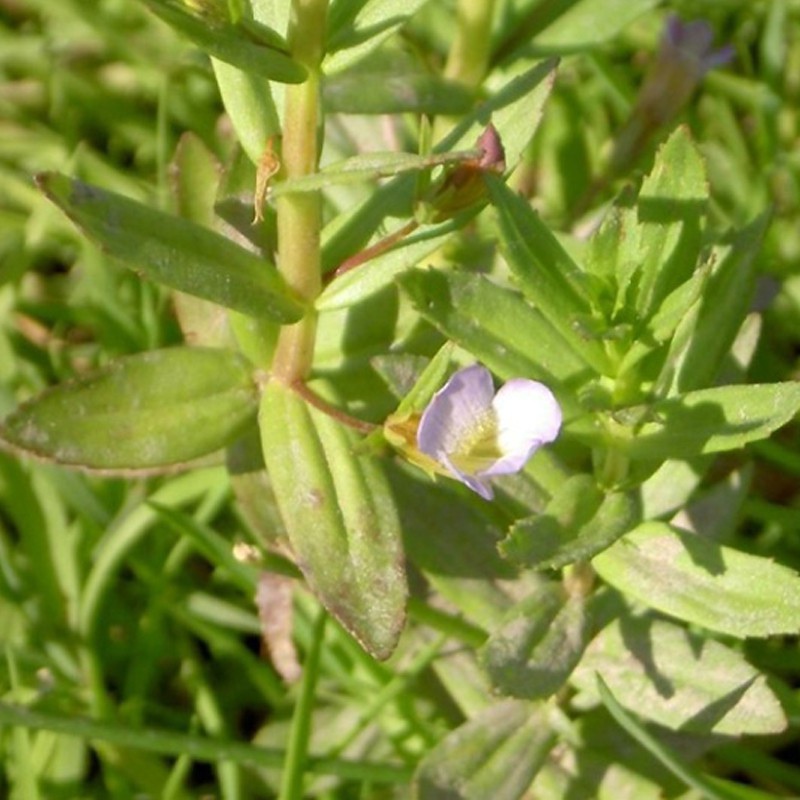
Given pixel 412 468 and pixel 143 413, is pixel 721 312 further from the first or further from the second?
pixel 143 413

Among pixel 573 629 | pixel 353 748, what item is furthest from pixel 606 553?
pixel 353 748

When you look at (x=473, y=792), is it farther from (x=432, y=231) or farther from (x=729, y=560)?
(x=432, y=231)

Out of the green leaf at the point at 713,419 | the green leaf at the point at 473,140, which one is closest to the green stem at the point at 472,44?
the green leaf at the point at 473,140

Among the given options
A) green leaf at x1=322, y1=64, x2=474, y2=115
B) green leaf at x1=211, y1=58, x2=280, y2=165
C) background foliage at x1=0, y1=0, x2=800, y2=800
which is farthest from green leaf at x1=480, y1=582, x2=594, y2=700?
green leaf at x1=322, y1=64, x2=474, y2=115

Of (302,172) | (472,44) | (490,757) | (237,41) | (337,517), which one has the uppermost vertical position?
(472,44)

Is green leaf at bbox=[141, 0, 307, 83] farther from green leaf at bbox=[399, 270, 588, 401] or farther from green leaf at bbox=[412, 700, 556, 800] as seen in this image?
green leaf at bbox=[412, 700, 556, 800]

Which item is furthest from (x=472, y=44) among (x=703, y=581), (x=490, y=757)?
(x=490, y=757)
